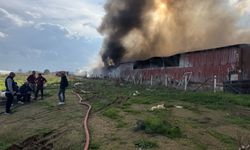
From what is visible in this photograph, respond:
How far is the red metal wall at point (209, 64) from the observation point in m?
35.6

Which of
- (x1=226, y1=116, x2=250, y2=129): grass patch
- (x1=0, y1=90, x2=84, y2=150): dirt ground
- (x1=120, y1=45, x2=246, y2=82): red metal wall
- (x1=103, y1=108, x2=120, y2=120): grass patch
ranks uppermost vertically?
(x1=120, y1=45, x2=246, y2=82): red metal wall

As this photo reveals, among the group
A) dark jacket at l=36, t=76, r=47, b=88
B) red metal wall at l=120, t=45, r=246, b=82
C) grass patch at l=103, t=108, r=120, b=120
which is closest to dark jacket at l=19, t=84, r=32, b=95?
dark jacket at l=36, t=76, r=47, b=88

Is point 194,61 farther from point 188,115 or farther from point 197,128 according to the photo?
point 197,128

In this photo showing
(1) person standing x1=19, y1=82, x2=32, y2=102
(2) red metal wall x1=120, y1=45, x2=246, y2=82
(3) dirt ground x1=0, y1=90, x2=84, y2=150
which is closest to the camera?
(3) dirt ground x1=0, y1=90, x2=84, y2=150

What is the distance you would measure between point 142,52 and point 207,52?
102 feet

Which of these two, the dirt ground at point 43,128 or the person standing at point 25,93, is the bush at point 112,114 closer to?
the dirt ground at point 43,128

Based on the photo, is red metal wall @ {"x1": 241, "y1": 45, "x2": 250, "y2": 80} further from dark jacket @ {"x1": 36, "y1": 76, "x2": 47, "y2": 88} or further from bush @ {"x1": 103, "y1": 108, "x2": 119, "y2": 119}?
bush @ {"x1": 103, "y1": 108, "x2": 119, "y2": 119}

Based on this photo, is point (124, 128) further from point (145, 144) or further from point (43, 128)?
point (43, 128)

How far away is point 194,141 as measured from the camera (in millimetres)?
13164

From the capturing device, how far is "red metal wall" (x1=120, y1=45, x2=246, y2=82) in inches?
1401

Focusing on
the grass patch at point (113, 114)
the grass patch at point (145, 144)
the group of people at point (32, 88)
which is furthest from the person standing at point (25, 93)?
the grass patch at point (145, 144)

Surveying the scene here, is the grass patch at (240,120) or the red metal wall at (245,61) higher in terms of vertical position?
the red metal wall at (245,61)

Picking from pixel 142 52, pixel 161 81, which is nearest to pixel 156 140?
pixel 161 81

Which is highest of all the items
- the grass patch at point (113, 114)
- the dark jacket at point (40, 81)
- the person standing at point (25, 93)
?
the dark jacket at point (40, 81)
